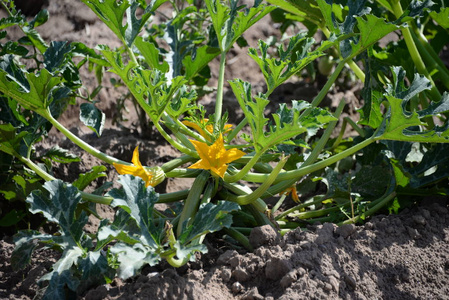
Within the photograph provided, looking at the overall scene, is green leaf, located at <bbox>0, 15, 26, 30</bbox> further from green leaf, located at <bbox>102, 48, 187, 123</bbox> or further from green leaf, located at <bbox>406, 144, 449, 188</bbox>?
green leaf, located at <bbox>406, 144, 449, 188</bbox>

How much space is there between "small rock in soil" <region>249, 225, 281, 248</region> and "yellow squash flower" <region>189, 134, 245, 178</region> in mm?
260

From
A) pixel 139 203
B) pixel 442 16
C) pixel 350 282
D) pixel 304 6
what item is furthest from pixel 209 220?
pixel 442 16

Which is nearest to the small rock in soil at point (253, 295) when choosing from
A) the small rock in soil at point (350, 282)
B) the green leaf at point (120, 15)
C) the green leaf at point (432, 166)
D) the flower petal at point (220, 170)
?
the small rock in soil at point (350, 282)

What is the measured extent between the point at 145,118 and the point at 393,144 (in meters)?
1.53

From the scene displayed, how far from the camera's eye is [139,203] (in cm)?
168

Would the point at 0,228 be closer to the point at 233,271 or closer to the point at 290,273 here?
the point at 233,271

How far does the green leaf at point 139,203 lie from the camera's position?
162 cm

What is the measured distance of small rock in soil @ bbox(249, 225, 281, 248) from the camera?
1963 millimetres

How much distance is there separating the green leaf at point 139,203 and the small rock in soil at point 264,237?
46cm

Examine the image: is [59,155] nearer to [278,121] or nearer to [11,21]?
A: [11,21]

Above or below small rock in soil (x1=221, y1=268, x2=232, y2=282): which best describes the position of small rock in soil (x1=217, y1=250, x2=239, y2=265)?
above

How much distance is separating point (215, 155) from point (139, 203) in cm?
39

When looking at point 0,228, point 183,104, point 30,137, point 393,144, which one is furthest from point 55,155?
point 393,144

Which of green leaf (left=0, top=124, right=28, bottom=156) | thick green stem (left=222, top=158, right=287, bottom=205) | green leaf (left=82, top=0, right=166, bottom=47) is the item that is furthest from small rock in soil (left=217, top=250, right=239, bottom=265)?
green leaf (left=82, top=0, right=166, bottom=47)
